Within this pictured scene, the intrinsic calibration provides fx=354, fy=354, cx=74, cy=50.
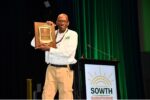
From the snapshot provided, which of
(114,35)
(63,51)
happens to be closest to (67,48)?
(63,51)

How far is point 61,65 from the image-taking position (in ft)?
12.1

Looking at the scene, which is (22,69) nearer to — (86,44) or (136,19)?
(86,44)

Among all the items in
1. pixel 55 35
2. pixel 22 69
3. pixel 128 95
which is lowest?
pixel 128 95

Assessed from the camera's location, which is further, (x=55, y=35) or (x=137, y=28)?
(x=137, y=28)

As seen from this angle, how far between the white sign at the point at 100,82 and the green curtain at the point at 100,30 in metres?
1.03

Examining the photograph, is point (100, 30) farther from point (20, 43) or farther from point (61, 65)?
point (61, 65)

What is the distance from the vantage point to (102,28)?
5516 mm

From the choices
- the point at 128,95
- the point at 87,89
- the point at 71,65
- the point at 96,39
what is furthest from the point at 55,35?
the point at 128,95

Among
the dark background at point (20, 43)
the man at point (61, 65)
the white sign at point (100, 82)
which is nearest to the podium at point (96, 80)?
the white sign at point (100, 82)

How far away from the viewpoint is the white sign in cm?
397

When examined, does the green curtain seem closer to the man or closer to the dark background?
the dark background

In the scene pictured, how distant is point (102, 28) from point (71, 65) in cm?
184

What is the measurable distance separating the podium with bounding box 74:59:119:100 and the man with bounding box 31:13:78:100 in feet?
0.70

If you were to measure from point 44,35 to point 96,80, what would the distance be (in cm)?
83
